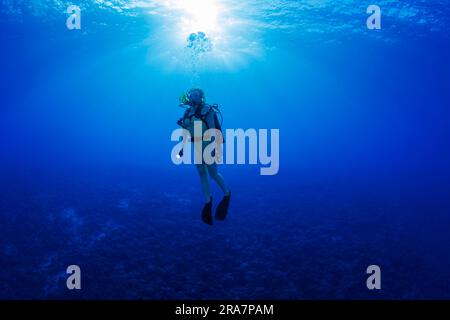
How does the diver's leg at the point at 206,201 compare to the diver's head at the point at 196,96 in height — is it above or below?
below

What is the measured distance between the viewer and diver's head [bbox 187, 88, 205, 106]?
5215 mm

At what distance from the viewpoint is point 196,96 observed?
5.21m

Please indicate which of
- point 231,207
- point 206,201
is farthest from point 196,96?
point 231,207

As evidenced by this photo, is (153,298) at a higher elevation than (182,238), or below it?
below

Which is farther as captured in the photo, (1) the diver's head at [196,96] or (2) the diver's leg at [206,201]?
(2) the diver's leg at [206,201]

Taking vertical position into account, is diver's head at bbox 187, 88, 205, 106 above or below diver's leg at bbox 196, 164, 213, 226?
above

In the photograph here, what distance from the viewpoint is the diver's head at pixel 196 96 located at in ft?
17.1

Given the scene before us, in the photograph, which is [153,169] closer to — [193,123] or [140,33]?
[140,33]

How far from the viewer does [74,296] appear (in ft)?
24.9

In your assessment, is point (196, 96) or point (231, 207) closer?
point (196, 96)

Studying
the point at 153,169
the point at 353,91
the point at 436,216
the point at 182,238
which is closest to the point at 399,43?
the point at 436,216

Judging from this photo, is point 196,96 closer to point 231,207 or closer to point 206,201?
point 206,201

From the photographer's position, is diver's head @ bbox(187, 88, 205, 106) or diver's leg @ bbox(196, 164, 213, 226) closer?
diver's head @ bbox(187, 88, 205, 106)

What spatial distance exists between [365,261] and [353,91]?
65.7m
